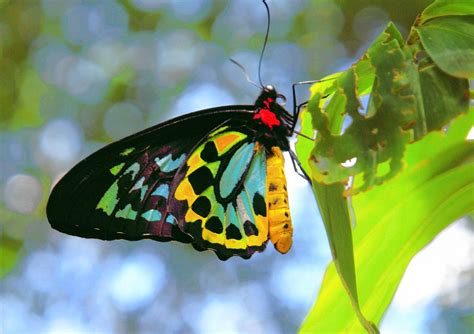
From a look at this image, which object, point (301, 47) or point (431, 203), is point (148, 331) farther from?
point (431, 203)

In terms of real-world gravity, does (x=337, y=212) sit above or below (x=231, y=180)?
below

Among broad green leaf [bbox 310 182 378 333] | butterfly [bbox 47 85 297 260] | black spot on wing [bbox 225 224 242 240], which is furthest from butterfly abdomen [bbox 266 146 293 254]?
broad green leaf [bbox 310 182 378 333]

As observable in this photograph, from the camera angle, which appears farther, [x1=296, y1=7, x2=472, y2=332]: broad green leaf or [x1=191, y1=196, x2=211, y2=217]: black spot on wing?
[x1=191, y1=196, x2=211, y2=217]: black spot on wing

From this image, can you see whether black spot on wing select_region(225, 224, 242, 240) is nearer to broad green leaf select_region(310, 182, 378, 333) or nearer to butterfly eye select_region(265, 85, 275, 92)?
butterfly eye select_region(265, 85, 275, 92)

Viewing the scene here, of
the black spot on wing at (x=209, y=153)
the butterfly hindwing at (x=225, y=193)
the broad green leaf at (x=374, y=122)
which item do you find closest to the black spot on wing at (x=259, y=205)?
the butterfly hindwing at (x=225, y=193)

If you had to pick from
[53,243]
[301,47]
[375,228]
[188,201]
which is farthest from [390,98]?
[53,243]

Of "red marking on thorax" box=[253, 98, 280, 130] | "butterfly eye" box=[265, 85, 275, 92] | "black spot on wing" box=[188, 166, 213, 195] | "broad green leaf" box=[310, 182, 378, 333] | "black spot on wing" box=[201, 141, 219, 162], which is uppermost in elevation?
"butterfly eye" box=[265, 85, 275, 92]

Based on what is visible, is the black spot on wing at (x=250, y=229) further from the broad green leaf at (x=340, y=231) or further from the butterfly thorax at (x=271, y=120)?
the broad green leaf at (x=340, y=231)
